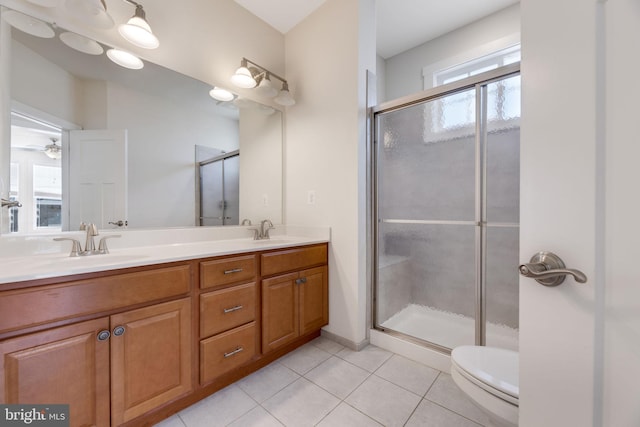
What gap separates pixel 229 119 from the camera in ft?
6.99

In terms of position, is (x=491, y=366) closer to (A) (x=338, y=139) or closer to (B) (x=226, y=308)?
(B) (x=226, y=308)

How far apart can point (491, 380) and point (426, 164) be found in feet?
4.24

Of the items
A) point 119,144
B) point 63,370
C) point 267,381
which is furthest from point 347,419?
point 119,144

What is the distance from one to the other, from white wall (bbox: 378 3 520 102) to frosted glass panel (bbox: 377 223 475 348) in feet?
6.23

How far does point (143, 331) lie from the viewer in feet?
3.79

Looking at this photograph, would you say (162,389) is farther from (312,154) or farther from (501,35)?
(501,35)

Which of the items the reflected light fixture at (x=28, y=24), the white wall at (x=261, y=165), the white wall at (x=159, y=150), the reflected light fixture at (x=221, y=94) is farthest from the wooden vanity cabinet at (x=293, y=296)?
the reflected light fixture at (x=28, y=24)

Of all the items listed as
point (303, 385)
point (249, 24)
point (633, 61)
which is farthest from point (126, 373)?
point (249, 24)

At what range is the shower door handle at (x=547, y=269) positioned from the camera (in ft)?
1.57

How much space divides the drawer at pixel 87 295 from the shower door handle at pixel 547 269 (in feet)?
4.46

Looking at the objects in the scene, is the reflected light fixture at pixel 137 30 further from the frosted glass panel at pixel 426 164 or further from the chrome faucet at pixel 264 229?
the frosted glass panel at pixel 426 164

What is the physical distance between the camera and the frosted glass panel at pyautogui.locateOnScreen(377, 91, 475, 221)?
164 cm

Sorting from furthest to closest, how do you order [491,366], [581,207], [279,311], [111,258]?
[279,311]
[111,258]
[491,366]
[581,207]

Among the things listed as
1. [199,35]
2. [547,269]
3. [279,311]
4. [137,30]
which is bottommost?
[279,311]
